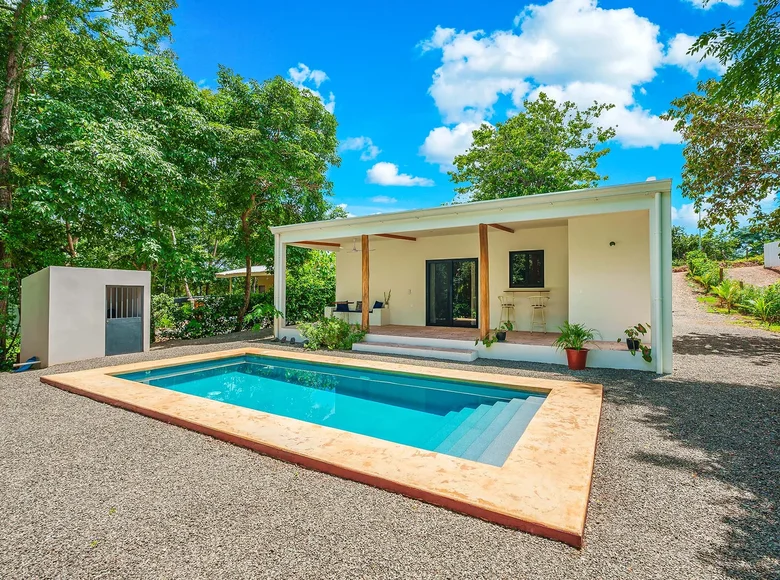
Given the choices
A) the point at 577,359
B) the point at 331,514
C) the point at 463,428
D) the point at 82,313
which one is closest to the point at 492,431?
the point at 463,428

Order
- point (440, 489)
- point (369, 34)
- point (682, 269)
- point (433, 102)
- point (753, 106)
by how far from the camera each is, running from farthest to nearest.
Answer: point (682, 269)
point (433, 102)
point (369, 34)
point (753, 106)
point (440, 489)

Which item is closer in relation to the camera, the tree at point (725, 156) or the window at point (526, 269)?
the tree at point (725, 156)

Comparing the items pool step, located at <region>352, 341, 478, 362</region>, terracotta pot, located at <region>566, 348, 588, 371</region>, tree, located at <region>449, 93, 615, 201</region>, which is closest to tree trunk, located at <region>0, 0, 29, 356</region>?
pool step, located at <region>352, 341, 478, 362</region>

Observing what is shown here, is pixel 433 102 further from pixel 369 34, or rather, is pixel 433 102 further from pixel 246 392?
pixel 246 392

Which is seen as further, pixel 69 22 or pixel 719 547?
pixel 69 22

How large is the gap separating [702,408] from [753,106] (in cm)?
907

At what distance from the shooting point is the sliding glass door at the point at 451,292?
467 inches

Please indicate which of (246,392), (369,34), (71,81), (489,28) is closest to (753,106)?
(489,28)

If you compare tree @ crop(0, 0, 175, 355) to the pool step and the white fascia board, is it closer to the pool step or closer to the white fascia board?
the white fascia board

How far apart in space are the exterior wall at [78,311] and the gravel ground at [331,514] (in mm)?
4272

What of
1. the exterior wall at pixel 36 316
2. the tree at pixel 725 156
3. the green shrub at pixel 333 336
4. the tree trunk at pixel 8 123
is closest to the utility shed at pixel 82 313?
the exterior wall at pixel 36 316

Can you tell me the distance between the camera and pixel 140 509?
285 cm

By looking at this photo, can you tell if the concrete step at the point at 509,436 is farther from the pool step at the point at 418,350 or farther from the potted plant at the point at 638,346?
the pool step at the point at 418,350

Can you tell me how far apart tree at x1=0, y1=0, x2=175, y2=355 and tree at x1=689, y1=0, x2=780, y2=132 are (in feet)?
43.4
